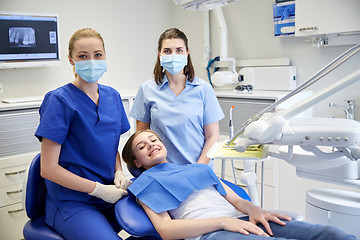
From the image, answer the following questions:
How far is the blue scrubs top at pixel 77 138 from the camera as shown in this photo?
1.47m

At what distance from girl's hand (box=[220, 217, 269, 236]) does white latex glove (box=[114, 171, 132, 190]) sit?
1.50 feet

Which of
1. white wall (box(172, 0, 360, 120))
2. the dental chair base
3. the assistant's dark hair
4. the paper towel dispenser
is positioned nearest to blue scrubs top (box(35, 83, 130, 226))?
the assistant's dark hair

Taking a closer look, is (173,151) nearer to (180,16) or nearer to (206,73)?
(206,73)

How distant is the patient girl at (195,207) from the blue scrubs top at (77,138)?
0.11 metres

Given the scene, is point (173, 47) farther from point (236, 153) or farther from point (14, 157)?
point (14, 157)

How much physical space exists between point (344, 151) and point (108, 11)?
2.60 m

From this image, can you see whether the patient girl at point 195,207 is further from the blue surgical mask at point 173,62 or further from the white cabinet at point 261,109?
the white cabinet at point 261,109

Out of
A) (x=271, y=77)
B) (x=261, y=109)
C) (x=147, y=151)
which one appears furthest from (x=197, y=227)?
(x=271, y=77)

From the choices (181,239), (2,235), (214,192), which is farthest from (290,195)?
(2,235)

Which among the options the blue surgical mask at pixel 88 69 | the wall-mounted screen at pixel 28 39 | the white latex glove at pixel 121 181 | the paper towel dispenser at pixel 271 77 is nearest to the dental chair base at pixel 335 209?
the white latex glove at pixel 121 181

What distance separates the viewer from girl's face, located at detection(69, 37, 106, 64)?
5.13 ft

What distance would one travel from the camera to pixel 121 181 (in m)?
1.58

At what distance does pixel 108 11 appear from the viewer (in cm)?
337

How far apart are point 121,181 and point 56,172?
0.87 feet
